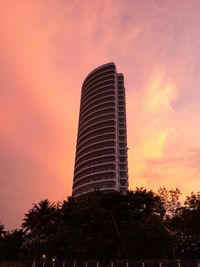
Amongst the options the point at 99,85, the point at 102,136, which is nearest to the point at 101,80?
the point at 99,85

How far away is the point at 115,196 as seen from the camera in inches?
2058

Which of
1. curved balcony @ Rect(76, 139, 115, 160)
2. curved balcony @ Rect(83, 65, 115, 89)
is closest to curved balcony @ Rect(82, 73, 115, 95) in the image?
curved balcony @ Rect(83, 65, 115, 89)

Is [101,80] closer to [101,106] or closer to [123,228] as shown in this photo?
[101,106]

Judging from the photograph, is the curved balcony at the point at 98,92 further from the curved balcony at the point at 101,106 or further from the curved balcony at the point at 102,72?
the curved balcony at the point at 102,72

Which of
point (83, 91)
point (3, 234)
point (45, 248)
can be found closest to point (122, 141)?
point (83, 91)

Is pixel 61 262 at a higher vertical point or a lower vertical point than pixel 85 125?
lower

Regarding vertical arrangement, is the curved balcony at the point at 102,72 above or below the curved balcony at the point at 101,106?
above

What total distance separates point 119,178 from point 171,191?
68.2 m

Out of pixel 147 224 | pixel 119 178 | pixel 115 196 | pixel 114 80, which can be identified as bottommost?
pixel 147 224

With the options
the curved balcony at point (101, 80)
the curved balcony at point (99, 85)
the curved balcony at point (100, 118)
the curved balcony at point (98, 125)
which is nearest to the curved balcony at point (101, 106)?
the curved balcony at point (100, 118)

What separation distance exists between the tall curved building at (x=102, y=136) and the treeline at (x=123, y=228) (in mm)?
58799

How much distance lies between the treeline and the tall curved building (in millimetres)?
58799

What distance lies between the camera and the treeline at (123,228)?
42875 mm

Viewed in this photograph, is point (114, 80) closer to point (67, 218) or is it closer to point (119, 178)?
point (119, 178)
